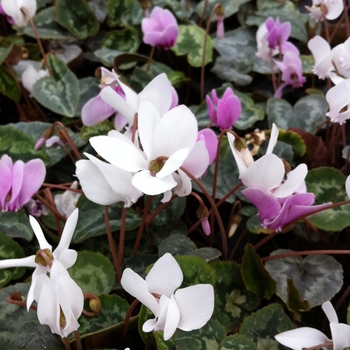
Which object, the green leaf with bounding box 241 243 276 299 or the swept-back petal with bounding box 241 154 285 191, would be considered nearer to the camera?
the swept-back petal with bounding box 241 154 285 191

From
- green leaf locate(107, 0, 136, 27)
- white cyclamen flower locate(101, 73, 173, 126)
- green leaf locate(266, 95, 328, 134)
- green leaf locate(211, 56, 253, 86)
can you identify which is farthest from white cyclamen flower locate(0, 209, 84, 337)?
green leaf locate(107, 0, 136, 27)

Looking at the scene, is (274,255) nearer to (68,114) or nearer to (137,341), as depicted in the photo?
(137,341)

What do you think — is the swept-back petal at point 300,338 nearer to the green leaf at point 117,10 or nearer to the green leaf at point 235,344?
the green leaf at point 235,344

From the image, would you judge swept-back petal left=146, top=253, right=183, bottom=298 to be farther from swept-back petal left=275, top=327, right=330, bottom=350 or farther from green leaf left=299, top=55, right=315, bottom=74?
green leaf left=299, top=55, right=315, bottom=74

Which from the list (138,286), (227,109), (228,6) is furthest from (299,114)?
(138,286)

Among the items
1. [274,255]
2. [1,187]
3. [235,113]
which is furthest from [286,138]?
[1,187]

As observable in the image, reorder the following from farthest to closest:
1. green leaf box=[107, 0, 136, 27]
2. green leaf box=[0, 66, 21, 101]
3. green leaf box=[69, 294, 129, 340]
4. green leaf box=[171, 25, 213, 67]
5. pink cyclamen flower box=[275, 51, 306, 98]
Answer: green leaf box=[107, 0, 136, 27], green leaf box=[171, 25, 213, 67], green leaf box=[0, 66, 21, 101], pink cyclamen flower box=[275, 51, 306, 98], green leaf box=[69, 294, 129, 340]
